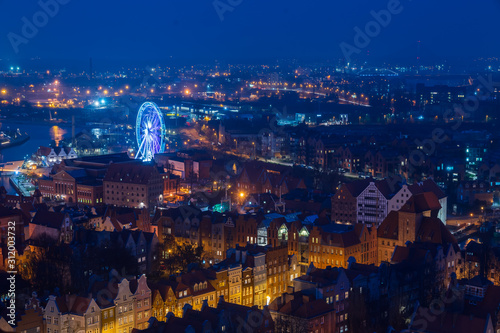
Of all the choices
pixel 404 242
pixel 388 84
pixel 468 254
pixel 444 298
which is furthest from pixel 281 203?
pixel 388 84

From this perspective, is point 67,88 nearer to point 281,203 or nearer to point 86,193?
point 86,193

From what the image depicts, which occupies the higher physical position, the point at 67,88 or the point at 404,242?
the point at 67,88

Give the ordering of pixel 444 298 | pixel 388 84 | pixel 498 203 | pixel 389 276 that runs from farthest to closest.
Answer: pixel 388 84
pixel 498 203
pixel 389 276
pixel 444 298

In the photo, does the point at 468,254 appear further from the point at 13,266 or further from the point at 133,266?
the point at 13,266

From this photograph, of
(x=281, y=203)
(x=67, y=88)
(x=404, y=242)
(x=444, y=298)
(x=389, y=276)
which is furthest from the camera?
(x=67, y=88)

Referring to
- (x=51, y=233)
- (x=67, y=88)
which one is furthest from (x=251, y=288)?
(x=67, y=88)

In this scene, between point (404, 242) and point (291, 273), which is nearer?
point (291, 273)

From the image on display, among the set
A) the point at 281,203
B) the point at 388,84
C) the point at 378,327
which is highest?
the point at 388,84
